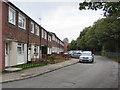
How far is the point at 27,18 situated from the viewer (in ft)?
63.2

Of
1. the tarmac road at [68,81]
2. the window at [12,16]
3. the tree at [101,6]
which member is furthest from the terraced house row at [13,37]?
the tree at [101,6]

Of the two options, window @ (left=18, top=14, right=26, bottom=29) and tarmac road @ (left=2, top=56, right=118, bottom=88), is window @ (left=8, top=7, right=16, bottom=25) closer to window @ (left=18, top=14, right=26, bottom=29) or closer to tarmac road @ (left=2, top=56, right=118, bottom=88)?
window @ (left=18, top=14, right=26, bottom=29)

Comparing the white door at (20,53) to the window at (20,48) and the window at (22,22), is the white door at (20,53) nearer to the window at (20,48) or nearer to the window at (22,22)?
the window at (20,48)

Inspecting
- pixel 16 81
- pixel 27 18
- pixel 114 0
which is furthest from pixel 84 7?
pixel 27 18

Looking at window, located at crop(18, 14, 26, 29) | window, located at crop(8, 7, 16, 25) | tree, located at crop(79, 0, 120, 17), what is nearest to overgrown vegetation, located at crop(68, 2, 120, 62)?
tree, located at crop(79, 0, 120, 17)

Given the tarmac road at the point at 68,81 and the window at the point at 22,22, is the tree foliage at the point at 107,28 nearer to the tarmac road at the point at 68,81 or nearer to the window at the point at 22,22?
the tarmac road at the point at 68,81

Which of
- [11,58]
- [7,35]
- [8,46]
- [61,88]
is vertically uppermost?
[7,35]

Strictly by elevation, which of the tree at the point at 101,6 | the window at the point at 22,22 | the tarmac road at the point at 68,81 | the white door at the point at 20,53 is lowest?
the tarmac road at the point at 68,81

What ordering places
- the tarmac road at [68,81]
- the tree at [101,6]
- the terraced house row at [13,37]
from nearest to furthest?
the tree at [101,6], the tarmac road at [68,81], the terraced house row at [13,37]

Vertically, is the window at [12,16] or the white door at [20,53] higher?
the window at [12,16]

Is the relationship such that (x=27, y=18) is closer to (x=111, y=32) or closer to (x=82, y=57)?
(x=82, y=57)

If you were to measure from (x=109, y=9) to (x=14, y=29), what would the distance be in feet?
32.0

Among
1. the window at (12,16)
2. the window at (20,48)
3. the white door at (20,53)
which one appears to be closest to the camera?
the window at (12,16)

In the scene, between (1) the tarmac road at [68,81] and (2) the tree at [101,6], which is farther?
(1) the tarmac road at [68,81]
